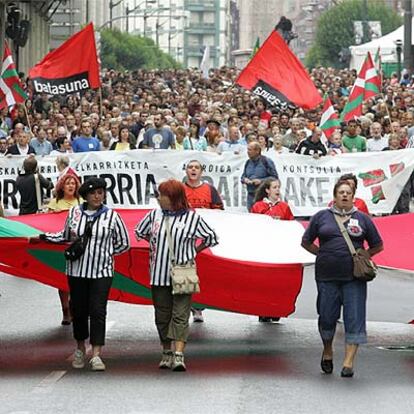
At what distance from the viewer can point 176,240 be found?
40.7 ft

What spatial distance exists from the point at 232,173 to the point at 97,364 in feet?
36.9

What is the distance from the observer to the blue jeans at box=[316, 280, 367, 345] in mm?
12172

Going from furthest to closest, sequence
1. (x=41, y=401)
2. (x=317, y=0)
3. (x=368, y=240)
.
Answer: (x=317, y=0), (x=368, y=240), (x=41, y=401)

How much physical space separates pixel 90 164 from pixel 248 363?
406 inches

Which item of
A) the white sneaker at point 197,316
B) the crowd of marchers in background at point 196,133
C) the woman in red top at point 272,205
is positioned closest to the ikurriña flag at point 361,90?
the crowd of marchers in background at point 196,133

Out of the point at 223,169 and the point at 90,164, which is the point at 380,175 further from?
the point at 90,164

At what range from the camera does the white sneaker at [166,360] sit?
40.8 ft

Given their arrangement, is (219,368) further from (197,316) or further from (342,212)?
(197,316)

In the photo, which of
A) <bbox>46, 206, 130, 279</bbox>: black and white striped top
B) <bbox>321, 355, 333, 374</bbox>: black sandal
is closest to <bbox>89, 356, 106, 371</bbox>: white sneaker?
<bbox>46, 206, 130, 279</bbox>: black and white striped top

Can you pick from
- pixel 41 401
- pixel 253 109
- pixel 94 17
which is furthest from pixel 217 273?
pixel 94 17

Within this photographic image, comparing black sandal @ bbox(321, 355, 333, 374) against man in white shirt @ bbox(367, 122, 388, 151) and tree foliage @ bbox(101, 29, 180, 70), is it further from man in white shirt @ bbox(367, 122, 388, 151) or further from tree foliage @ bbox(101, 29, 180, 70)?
tree foliage @ bbox(101, 29, 180, 70)

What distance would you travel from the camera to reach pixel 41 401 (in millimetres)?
10922

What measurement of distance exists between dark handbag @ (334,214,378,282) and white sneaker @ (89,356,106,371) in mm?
1999

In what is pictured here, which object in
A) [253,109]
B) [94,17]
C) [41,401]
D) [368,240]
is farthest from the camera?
[94,17]
